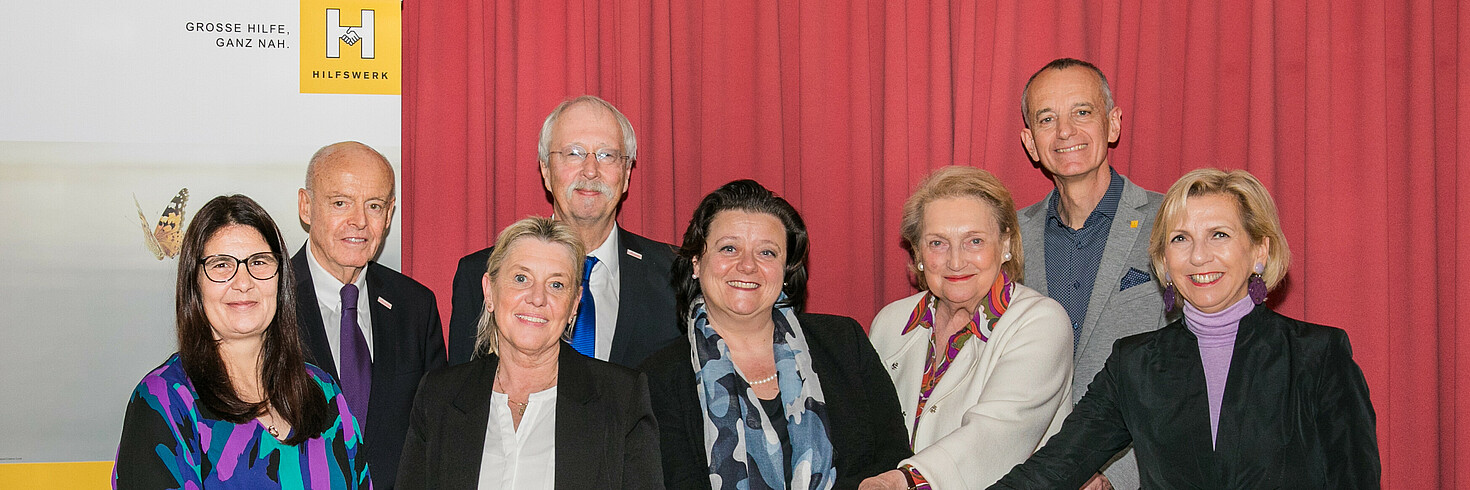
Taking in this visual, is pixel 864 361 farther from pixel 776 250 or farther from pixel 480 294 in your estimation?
pixel 480 294

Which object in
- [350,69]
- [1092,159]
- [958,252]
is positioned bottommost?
[958,252]

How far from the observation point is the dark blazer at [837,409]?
2660 millimetres

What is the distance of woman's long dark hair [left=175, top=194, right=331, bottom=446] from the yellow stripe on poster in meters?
1.48

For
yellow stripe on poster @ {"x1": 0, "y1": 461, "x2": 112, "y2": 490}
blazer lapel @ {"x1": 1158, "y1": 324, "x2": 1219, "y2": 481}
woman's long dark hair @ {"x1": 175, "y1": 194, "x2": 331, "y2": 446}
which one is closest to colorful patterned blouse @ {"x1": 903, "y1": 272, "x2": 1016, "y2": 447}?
blazer lapel @ {"x1": 1158, "y1": 324, "x2": 1219, "y2": 481}

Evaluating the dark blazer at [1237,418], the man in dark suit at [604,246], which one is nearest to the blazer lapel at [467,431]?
the man in dark suit at [604,246]

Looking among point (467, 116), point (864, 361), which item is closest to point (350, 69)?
point (467, 116)

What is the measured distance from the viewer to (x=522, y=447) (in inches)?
101

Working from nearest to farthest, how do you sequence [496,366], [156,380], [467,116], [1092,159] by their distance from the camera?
[156,380], [496,366], [1092,159], [467,116]

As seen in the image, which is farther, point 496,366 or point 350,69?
point 350,69

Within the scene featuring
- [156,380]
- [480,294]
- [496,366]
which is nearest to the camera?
[156,380]

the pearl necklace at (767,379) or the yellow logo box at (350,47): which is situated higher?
the yellow logo box at (350,47)

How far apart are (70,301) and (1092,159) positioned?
334cm

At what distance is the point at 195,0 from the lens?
3361 mm

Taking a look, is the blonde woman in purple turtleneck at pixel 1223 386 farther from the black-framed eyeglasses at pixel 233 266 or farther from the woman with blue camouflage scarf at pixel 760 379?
the black-framed eyeglasses at pixel 233 266
